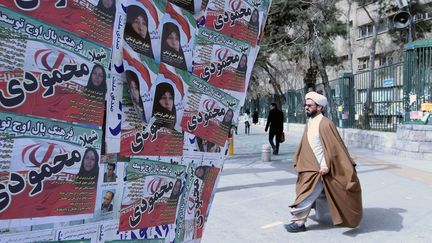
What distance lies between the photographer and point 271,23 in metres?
12.8

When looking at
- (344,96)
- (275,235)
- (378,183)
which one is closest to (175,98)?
(275,235)

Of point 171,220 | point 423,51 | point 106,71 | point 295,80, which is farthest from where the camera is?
point 295,80

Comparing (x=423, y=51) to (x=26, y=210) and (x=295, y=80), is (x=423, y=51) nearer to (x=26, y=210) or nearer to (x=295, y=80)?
(x=26, y=210)

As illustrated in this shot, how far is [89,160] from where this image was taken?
5.26 ft

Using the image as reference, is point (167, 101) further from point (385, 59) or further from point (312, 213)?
point (385, 59)

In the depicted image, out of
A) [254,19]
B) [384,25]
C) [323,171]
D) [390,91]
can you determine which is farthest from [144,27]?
[384,25]

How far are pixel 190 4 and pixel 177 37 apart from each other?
0.55 ft

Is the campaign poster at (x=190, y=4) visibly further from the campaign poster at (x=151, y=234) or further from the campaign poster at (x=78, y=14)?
the campaign poster at (x=151, y=234)

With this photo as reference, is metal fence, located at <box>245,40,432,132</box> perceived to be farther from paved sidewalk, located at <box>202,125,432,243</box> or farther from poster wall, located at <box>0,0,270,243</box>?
poster wall, located at <box>0,0,270,243</box>

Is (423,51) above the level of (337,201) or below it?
above

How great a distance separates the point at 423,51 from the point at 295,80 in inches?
1176

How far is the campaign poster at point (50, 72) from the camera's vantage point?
4.43 feet

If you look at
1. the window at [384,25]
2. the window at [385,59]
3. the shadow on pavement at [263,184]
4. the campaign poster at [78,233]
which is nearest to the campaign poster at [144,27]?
the campaign poster at [78,233]

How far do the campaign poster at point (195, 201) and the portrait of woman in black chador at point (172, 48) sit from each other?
0.50 m
